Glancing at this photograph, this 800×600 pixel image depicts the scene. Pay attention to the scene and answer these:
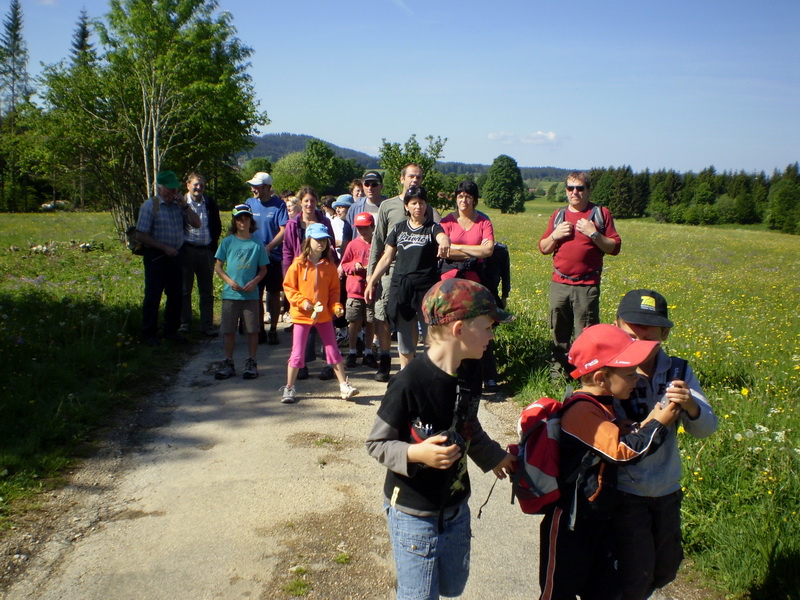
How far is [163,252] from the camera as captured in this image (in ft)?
26.5

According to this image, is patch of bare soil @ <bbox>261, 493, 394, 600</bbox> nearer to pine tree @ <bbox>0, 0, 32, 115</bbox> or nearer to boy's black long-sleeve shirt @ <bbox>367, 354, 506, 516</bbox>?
boy's black long-sleeve shirt @ <bbox>367, 354, 506, 516</bbox>

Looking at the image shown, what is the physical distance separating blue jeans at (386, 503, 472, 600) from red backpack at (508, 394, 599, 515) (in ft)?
1.03

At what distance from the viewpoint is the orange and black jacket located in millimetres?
2332

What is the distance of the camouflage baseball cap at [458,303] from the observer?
238cm

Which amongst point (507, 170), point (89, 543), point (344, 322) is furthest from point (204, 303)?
point (507, 170)

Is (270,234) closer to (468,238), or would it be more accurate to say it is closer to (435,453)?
(468,238)

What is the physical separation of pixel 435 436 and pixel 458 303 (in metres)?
0.50

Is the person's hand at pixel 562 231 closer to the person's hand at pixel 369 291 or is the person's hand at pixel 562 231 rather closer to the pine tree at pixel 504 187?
the person's hand at pixel 369 291

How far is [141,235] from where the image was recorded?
7879 mm

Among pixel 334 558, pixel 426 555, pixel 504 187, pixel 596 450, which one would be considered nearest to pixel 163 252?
pixel 334 558

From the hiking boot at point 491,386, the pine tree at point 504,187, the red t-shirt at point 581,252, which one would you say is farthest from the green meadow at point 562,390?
the pine tree at point 504,187

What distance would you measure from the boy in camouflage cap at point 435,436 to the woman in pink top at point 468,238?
12.3 ft

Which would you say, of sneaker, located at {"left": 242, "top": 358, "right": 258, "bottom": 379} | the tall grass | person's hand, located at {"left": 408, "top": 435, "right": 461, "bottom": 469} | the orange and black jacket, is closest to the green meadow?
the tall grass

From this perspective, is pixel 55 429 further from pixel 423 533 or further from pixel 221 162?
pixel 221 162
